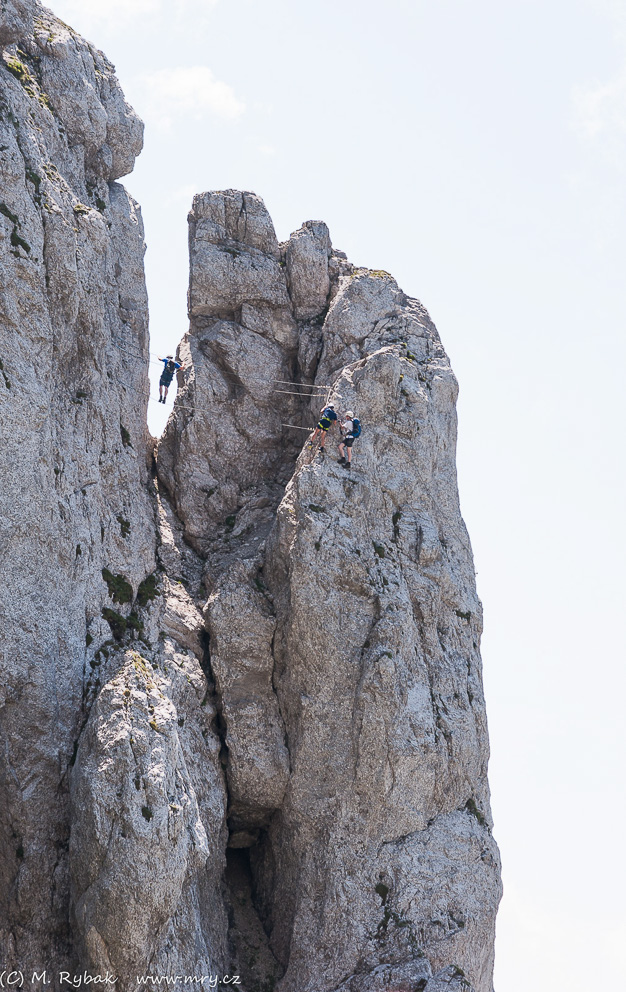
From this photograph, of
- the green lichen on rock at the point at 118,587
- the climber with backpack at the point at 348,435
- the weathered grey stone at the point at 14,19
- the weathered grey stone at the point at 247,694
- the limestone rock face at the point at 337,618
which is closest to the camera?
the limestone rock face at the point at 337,618

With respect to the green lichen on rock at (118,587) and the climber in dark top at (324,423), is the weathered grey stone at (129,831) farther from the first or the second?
the climber in dark top at (324,423)

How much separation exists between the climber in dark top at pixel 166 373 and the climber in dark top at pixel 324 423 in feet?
19.5

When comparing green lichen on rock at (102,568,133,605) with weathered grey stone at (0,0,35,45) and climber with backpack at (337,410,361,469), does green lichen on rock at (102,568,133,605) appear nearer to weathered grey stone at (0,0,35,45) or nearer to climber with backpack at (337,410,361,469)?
climber with backpack at (337,410,361,469)

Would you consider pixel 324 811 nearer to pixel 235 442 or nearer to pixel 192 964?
pixel 192 964

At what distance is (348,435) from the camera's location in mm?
44875

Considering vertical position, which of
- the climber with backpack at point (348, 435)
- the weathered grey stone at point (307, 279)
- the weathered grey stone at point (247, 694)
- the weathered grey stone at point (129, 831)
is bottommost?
the weathered grey stone at point (129, 831)

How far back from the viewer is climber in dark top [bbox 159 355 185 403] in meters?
48.0

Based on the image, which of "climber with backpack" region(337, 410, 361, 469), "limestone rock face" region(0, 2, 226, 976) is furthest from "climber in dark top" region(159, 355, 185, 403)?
"climber with backpack" region(337, 410, 361, 469)

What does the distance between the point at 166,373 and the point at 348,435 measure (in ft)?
25.5

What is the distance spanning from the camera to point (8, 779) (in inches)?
1407

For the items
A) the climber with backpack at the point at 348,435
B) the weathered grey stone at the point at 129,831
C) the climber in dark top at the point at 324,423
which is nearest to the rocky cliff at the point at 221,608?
the weathered grey stone at the point at 129,831

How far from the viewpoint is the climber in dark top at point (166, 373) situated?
157 feet

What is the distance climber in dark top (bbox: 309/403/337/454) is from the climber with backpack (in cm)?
46

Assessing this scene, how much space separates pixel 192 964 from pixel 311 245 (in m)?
27.6
